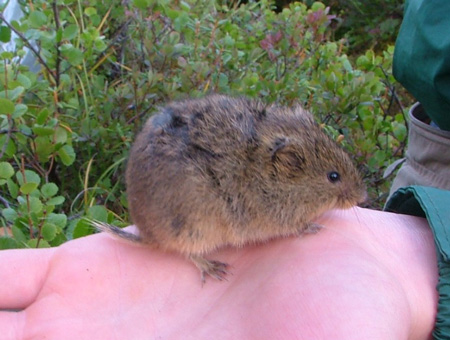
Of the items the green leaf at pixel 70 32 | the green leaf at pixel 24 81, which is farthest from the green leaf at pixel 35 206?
the green leaf at pixel 70 32

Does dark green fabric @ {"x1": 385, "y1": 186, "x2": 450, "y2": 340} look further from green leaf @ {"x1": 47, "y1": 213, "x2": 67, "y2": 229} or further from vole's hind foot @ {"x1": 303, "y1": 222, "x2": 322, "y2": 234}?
green leaf @ {"x1": 47, "y1": 213, "x2": 67, "y2": 229}

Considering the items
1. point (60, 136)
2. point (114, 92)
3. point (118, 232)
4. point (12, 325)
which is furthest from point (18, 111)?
point (12, 325)

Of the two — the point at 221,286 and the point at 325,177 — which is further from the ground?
the point at 325,177

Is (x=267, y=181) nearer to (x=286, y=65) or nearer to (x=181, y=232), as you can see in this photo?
(x=181, y=232)

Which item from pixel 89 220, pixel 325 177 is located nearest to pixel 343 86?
pixel 325 177

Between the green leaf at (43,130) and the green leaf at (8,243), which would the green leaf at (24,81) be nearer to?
the green leaf at (43,130)
